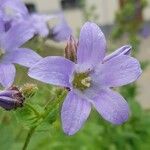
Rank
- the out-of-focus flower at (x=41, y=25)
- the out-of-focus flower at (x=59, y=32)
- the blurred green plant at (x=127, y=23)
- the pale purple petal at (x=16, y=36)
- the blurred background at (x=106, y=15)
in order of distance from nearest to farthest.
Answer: the pale purple petal at (x=16, y=36) < the out-of-focus flower at (x=41, y=25) < the out-of-focus flower at (x=59, y=32) < the blurred green plant at (x=127, y=23) < the blurred background at (x=106, y=15)

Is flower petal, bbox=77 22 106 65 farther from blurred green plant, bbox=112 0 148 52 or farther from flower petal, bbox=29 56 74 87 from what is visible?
blurred green plant, bbox=112 0 148 52

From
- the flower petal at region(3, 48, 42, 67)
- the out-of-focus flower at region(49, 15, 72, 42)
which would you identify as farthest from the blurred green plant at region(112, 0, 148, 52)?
the flower petal at region(3, 48, 42, 67)

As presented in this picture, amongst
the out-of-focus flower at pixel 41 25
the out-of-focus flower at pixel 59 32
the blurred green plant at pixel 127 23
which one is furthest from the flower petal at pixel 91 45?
the blurred green plant at pixel 127 23

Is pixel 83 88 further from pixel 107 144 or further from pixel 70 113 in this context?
pixel 107 144

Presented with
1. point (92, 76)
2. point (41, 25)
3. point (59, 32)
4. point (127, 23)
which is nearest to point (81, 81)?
point (92, 76)

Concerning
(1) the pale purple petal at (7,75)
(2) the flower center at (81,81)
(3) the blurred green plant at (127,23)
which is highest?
(1) the pale purple petal at (7,75)

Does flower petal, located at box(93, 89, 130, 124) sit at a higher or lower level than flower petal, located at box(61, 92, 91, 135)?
lower

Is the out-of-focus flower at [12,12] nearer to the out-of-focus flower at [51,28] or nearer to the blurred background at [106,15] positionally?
the out-of-focus flower at [51,28]
